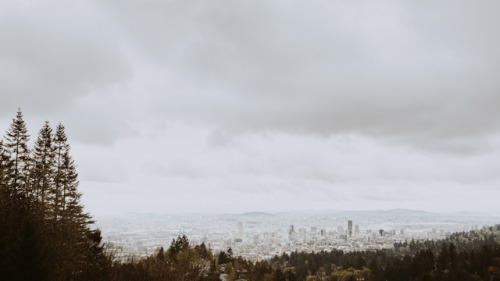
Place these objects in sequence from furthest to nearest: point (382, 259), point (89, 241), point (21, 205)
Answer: point (382, 259)
point (89, 241)
point (21, 205)

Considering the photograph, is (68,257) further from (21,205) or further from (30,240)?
(30,240)

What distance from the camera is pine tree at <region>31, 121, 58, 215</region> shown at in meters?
44.0

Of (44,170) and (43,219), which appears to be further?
(44,170)

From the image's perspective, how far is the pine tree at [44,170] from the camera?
4400 cm

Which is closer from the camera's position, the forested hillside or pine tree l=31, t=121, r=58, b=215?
the forested hillside

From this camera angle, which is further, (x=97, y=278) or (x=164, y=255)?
(x=164, y=255)

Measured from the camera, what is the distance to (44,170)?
146 ft

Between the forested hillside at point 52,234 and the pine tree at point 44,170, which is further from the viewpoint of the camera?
the pine tree at point 44,170

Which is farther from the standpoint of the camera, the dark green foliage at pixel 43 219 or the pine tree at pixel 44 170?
the pine tree at pixel 44 170

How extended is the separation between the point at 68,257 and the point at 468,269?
4556 inches

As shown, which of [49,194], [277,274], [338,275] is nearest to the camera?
[49,194]

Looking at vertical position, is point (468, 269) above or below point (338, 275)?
above

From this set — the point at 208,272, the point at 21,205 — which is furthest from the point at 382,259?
the point at 21,205

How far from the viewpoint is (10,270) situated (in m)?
23.7
